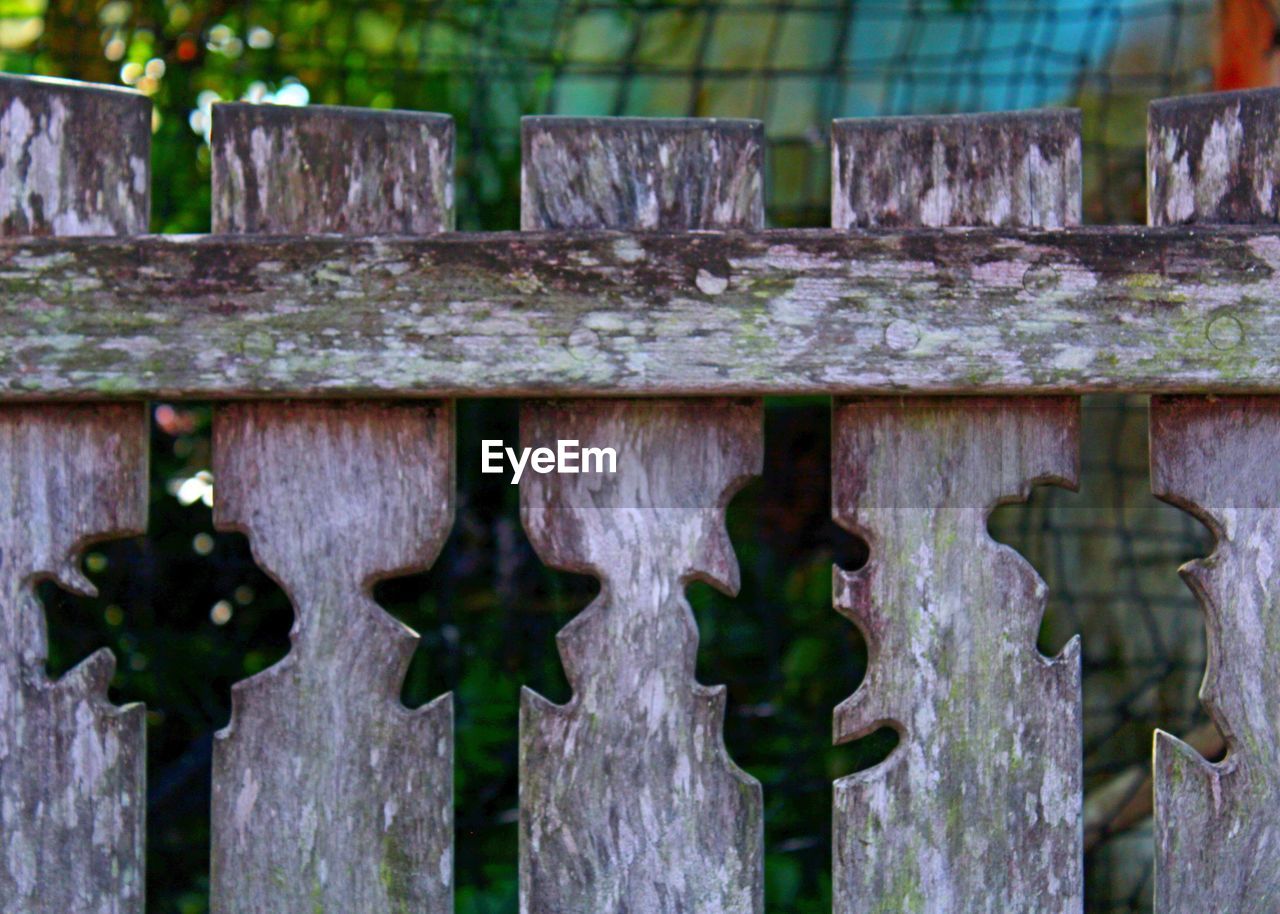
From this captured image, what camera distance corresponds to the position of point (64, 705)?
123 centimetres

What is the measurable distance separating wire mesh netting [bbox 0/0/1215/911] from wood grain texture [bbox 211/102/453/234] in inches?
39.7

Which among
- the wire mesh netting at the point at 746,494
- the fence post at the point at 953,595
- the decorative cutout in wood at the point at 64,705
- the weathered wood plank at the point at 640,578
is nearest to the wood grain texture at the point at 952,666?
the fence post at the point at 953,595

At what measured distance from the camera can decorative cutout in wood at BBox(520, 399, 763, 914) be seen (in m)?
1.21

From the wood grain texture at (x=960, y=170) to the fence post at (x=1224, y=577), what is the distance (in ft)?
0.33

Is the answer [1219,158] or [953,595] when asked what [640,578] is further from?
[1219,158]

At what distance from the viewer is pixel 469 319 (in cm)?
114

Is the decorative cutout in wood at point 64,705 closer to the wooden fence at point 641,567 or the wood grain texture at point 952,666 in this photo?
the wooden fence at point 641,567

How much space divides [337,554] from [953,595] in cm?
60

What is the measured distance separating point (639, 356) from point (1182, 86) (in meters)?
1.73

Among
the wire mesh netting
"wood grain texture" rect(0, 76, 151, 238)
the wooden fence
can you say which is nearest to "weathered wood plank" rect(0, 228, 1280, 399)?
the wooden fence

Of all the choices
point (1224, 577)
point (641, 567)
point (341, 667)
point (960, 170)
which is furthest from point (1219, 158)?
point (341, 667)

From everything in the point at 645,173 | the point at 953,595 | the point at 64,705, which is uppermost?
the point at 645,173
